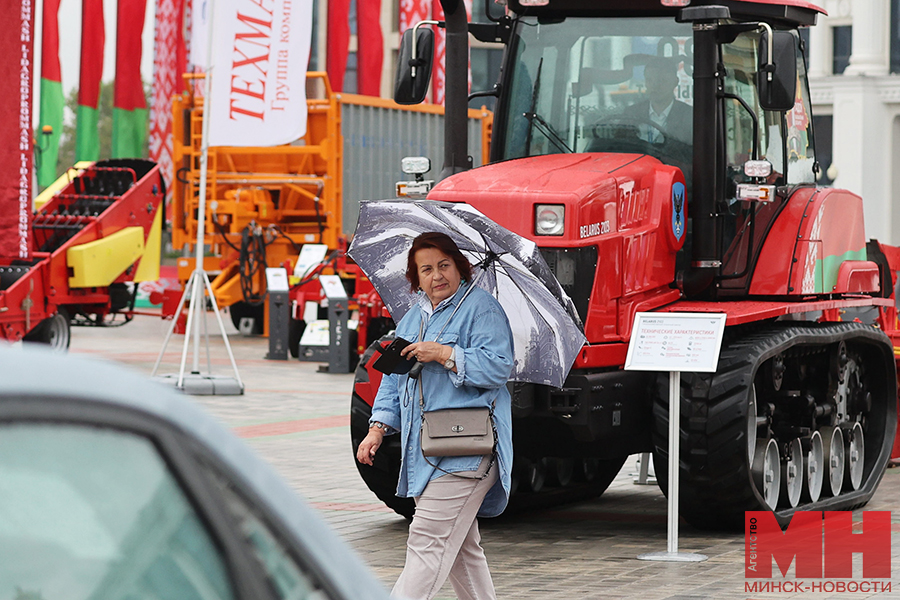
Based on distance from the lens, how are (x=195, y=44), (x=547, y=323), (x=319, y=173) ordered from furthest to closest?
1. (x=195, y=44)
2. (x=319, y=173)
3. (x=547, y=323)

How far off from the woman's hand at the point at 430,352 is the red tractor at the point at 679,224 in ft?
7.30

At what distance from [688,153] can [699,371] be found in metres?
1.64

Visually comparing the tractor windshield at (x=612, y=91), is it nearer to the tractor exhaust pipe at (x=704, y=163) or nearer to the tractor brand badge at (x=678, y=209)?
the tractor exhaust pipe at (x=704, y=163)

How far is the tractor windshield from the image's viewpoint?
875 centimetres

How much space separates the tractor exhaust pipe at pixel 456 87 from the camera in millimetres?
8695

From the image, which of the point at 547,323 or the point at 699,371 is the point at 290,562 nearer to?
the point at 547,323

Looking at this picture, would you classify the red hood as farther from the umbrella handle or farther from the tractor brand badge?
the umbrella handle

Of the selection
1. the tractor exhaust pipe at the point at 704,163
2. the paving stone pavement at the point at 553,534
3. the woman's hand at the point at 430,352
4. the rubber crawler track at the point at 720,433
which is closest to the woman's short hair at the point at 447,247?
the woman's hand at the point at 430,352

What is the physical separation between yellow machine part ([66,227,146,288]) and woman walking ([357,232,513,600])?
13753mm

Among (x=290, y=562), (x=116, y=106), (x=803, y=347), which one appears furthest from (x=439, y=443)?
(x=116, y=106)

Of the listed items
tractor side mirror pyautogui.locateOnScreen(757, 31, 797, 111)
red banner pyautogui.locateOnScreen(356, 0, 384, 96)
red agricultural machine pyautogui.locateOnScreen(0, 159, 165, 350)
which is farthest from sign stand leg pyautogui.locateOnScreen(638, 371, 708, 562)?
red banner pyautogui.locateOnScreen(356, 0, 384, 96)

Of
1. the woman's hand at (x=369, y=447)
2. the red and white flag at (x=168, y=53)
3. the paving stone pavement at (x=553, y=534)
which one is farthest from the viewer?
the red and white flag at (x=168, y=53)

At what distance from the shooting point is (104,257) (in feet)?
63.6

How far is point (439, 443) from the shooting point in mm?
5465
